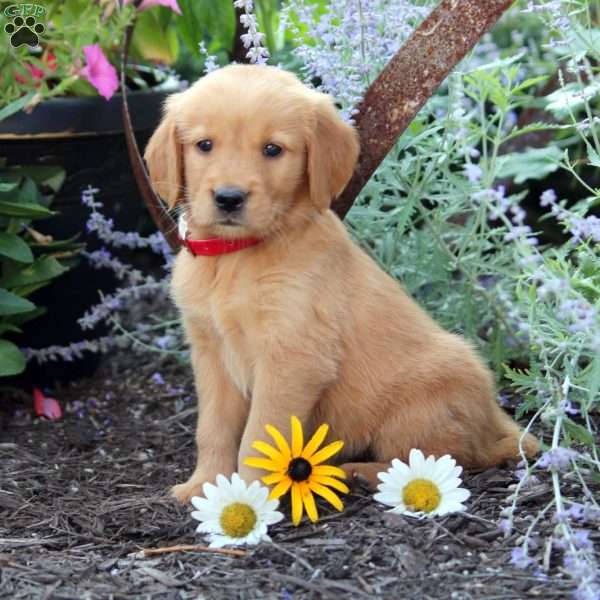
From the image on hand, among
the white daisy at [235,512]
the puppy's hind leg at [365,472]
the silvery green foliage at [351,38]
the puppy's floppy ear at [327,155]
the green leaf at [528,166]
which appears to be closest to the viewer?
the white daisy at [235,512]

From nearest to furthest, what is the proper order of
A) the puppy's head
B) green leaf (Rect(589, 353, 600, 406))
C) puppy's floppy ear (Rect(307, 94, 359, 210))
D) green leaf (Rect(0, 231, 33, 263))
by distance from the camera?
green leaf (Rect(589, 353, 600, 406)) → the puppy's head → puppy's floppy ear (Rect(307, 94, 359, 210)) → green leaf (Rect(0, 231, 33, 263))

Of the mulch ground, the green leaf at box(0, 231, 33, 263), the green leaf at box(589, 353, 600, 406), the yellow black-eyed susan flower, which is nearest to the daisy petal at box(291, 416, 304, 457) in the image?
the yellow black-eyed susan flower

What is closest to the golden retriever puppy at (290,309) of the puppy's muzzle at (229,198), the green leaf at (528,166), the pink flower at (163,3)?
the puppy's muzzle at (229,198)

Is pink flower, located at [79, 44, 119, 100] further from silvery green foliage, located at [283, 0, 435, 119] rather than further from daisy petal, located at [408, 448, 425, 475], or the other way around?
daisy petal, located at [408, 448, 425, 475]

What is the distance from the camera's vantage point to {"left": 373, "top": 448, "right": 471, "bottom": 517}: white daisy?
320 cm

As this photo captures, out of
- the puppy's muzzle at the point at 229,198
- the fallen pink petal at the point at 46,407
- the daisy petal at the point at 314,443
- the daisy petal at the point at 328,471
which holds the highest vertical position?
the puppy's muzzle at the point at 229,198

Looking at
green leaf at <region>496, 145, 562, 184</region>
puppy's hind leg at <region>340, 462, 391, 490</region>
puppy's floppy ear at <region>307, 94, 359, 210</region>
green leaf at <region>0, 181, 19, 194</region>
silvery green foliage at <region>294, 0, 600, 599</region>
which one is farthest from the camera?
green leaf at <region>496, 145, 562, 184</region>

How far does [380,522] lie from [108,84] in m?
2.29

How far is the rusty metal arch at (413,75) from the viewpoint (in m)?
3.71

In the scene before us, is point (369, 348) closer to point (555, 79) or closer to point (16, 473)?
point (16, 473)

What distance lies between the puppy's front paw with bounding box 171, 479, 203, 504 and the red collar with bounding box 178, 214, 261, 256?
759 mm

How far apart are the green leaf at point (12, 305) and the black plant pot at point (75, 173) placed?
604 mm

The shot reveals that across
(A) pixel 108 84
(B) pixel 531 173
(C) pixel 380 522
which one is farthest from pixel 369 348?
(B) pixel 531 173

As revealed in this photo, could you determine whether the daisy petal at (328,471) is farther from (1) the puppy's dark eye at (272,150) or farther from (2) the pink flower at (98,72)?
(2) the pink flower at (98,72)
